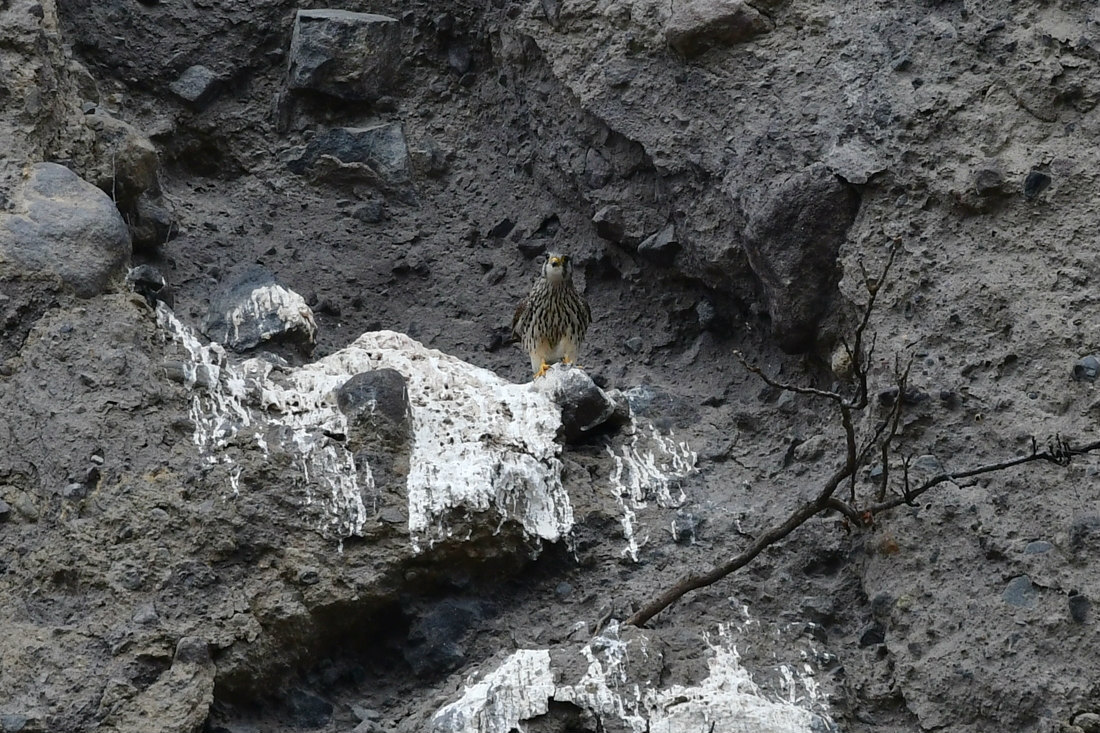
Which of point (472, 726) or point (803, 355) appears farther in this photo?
point (803, 355)

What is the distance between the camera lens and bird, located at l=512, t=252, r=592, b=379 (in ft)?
20.3

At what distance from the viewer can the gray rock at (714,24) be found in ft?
20.1

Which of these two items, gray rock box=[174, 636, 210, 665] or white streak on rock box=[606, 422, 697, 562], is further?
white streak on rock box=[606, 422, 697, 562]

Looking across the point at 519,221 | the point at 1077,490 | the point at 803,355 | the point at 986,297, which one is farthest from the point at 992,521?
the point at 519,221

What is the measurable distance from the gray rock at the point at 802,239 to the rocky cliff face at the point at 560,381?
0.01m

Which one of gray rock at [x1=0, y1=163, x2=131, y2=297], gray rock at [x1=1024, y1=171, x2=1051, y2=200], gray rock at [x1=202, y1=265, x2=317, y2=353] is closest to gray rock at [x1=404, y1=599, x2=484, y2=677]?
gray rock at [x1=202, y1=265, x2=317, y2=353]

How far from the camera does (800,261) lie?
5590mm

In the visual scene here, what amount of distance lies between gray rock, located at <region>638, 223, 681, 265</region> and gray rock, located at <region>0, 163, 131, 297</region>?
80.9 inches

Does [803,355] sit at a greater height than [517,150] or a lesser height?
lesser

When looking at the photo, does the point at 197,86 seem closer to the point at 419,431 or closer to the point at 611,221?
the point at 611,221

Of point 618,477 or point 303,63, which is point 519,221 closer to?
point 303,63

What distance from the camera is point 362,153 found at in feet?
22.5

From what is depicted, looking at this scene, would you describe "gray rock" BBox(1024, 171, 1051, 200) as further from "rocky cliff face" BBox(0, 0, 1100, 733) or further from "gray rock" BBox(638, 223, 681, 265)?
"gray rock" BBox(638, 223, 681, 265)

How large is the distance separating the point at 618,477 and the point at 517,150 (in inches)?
79.8
